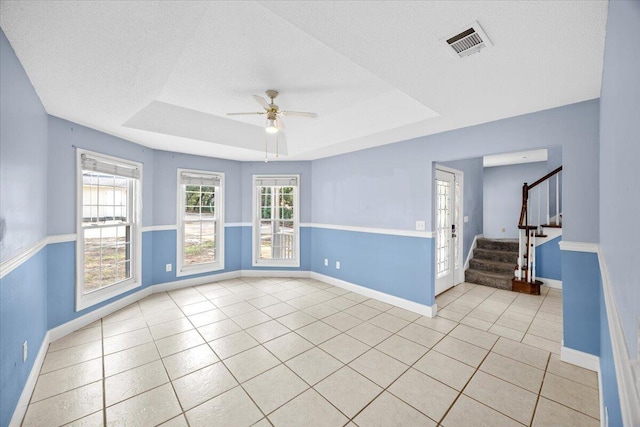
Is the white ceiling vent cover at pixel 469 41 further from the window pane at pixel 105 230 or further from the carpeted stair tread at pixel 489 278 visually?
the carpeted stair tread at pixel 489 278

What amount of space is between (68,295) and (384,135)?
4.31 metres

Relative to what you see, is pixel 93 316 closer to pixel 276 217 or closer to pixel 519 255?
pixel 276 217

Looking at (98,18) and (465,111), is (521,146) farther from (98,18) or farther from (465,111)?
(98,18)

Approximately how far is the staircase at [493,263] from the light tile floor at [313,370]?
3.04 ft

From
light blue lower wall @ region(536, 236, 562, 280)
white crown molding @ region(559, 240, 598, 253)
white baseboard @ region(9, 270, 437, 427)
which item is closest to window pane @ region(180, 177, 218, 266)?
white baseboard @ region(9, 270, 437, 427)

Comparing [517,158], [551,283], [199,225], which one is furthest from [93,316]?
[517,158]

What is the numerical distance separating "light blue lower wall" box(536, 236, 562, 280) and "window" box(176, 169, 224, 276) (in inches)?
237

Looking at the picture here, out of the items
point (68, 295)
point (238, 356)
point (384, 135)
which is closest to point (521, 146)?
point (384, 135)

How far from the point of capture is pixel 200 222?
4.85 meters

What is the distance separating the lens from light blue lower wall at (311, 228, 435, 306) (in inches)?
142

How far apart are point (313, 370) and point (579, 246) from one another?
2.73m

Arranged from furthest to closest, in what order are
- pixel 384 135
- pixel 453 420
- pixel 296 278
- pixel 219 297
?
pixel 296 278 → pixel 219 297 → pixel 384 135 → pixel 453 420

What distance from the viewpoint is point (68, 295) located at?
301cm

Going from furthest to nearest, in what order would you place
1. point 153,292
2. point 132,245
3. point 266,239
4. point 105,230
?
point 266,239 < point 153,292 < point 132,245 < point 105,230
